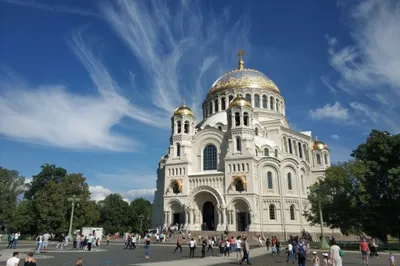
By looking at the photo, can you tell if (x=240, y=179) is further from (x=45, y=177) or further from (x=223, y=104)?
(x=45, y=177)

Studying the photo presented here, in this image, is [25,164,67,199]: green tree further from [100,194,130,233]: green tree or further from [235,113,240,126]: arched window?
[235,113,240,126]: arched window

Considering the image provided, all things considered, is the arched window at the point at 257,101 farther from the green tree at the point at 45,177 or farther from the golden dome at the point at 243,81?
the green tree at the point at 45,177

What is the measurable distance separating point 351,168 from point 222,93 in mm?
30402

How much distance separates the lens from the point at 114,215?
70000 millimetres

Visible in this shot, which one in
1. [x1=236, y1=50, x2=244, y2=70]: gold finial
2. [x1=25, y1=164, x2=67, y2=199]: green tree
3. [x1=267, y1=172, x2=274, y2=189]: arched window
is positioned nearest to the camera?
[x1=267, y1=172, x2=274, y2=189]: arched window

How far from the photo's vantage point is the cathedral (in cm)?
4112

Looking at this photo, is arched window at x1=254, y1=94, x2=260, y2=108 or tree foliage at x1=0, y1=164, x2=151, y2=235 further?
arched window at x1=254, y1=94, x2=260, y2=108

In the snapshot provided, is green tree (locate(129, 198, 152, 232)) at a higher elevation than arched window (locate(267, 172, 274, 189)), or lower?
lower

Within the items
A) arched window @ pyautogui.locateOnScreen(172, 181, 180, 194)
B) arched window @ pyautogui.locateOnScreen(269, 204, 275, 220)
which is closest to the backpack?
arched window @ pyautogui.locateOnScreen(269, 204, 275, 220)

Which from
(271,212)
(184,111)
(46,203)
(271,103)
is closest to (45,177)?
(46,203)

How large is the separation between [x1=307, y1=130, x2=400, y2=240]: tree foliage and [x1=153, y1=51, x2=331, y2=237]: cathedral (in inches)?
366

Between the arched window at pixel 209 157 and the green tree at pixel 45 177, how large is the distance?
75.8 ft

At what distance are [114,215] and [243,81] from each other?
4012cm

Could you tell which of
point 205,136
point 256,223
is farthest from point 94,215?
point 256,223
